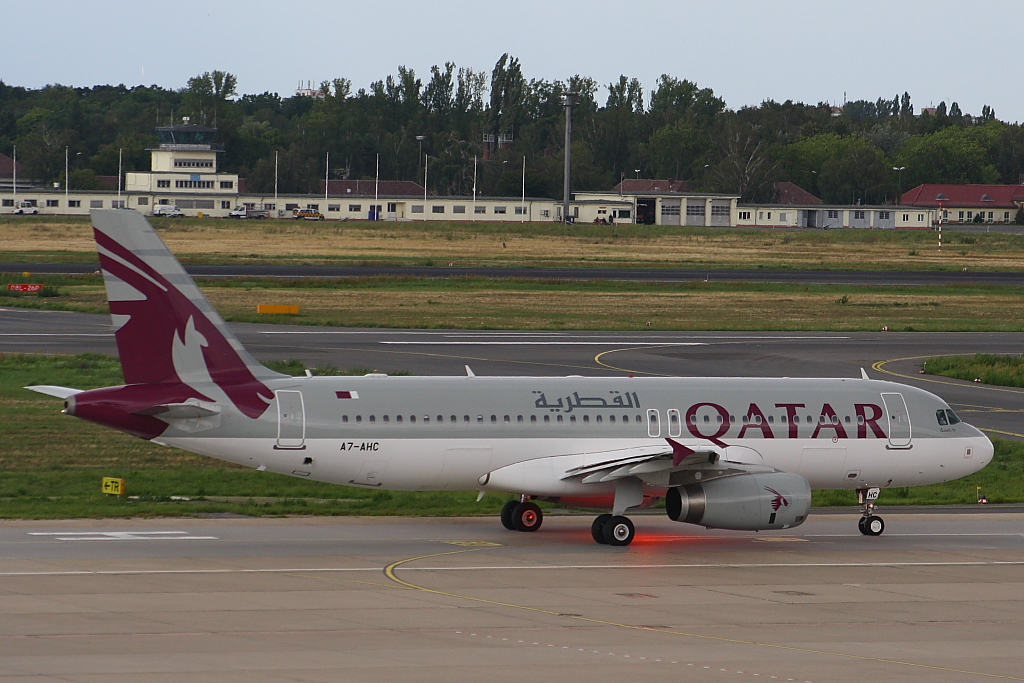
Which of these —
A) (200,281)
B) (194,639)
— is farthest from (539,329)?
(194,639)

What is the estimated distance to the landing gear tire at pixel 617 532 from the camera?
92.2 feet

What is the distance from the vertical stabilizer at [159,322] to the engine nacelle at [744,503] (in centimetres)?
→ 922

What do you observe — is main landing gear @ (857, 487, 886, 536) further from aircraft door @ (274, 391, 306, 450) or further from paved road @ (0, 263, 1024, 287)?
paved road @ (0, 263, 1024, 287)

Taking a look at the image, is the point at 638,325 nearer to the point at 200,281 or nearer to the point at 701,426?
the point at 200,281

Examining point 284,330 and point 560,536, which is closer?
point 560,536

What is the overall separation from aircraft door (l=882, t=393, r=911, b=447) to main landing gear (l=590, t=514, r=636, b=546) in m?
6.96

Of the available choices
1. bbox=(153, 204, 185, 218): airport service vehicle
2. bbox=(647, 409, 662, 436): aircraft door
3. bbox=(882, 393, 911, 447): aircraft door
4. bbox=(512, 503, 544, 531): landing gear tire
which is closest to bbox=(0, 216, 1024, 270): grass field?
bbox=(153, 204, 185, 218): airport service vehicle

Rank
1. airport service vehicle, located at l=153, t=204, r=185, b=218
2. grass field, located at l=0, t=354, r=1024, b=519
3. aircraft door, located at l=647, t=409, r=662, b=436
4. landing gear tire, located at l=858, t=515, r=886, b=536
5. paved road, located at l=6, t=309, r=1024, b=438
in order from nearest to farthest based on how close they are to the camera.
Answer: aircraft door, located at l=647, t=409, r=662, b=436 < landing gear tire, located at l=858, t=515, r=886, b=536 < grass field, located at l=0, t=354, r=1024, b=519 < paved road, located at l=6, t=309, r=1024, b=438 < airport service vehicle, located at l=153, t=204, r=185, b=218

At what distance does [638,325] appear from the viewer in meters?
73.4

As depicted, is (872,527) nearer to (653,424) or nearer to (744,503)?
(744,503)

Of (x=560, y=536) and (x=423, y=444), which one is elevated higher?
(x=423, y=444)

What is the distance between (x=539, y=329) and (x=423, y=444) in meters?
43.3

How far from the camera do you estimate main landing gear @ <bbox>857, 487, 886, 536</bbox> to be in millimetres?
30719

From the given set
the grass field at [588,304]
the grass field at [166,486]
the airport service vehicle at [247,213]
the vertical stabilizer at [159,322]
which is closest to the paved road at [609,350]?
the grass field at [588,304]
